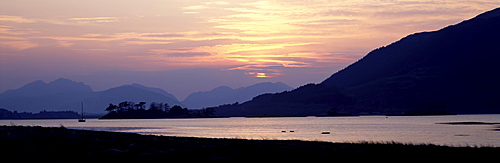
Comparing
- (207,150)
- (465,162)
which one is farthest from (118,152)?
(465,162)

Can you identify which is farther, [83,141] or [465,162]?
[83,141]

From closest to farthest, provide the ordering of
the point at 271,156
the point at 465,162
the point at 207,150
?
the point at 465,162 < the point at 271,156 < the point at 207,150

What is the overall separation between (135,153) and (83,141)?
21.6 feet

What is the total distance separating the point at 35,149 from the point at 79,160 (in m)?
4.02

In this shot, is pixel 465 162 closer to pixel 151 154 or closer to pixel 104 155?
pixel 151 154

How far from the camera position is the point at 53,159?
3409cm

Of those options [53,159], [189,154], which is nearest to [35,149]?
[53,159]

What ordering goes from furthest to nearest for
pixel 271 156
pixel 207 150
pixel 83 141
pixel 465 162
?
1. pixel 83 141
2. pixel 207 150
3. pixel 271 156
4. pixel 465 162

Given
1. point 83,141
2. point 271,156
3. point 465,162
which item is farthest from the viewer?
point 83,141

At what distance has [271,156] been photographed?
118 feet

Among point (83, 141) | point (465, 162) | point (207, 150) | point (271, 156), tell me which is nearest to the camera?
point (465, 162)

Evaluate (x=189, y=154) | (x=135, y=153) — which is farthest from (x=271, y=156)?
(x=135, y=153)

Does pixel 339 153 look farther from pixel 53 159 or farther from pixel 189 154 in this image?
pixel 53 159

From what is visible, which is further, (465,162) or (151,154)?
(151,154)
